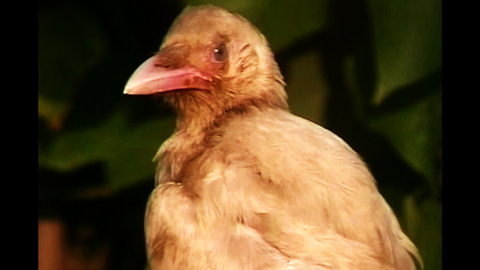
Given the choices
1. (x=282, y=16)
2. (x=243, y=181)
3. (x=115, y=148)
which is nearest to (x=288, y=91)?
(x=282, y=16)

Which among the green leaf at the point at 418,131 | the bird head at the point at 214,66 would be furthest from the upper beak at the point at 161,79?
the green leaf at the point at 418,131

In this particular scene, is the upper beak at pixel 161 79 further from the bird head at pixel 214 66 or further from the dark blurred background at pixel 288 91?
the dark blurred background at pixel 288 91

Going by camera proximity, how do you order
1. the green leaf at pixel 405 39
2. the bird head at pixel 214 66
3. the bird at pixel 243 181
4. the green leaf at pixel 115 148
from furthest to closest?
1. the green leaf at pixel 115 148
2. the green leaf at pixel 405 39
3. the bird head at pixel 214 66
4. the bird at pixel 243 181

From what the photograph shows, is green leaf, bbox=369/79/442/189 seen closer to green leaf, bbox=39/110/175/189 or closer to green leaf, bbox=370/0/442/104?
green leaf, bbox=370/0/442/104

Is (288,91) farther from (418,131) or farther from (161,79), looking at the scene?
(161,79)

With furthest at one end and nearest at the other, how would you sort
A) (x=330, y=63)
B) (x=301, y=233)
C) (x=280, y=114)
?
(x=330, y=63) < (x=280, y=114) < (x=301, y=233)

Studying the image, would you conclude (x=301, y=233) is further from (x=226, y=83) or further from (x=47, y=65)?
(x=47, y=65)

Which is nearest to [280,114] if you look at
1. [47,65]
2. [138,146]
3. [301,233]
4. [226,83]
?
[226,83]

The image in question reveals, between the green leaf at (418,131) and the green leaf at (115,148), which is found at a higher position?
the green leaf at (418,131)
